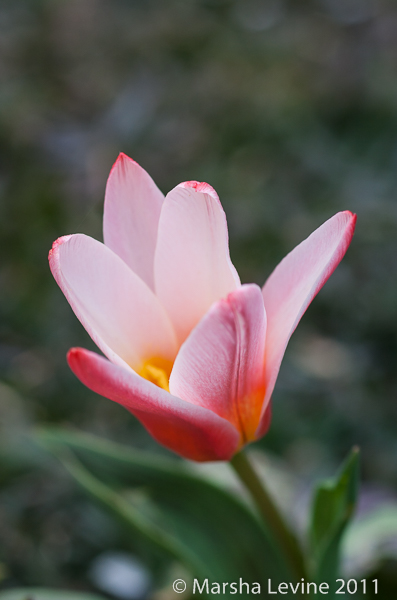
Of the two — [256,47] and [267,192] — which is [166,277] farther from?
[256,47]

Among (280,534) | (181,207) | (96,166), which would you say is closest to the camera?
(181,207)

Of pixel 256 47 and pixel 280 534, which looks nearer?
pixel 280 534

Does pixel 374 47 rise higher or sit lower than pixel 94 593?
higher

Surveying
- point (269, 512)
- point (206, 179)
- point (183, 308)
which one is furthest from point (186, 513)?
point (206, 179)

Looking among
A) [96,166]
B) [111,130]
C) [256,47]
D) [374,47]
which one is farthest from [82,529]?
[374,47]

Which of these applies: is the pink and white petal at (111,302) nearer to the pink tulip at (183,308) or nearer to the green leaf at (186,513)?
the pink tulip at (183,308)

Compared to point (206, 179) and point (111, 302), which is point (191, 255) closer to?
point (111, 302)

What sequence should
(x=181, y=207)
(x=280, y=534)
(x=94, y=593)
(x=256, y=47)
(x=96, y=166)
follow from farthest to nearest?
1. (x=256, y=47)
2. (x=96, y=166)
3. (x=94, y=593)
4. (x=280, y=534)
5. (x=181, y=207)
